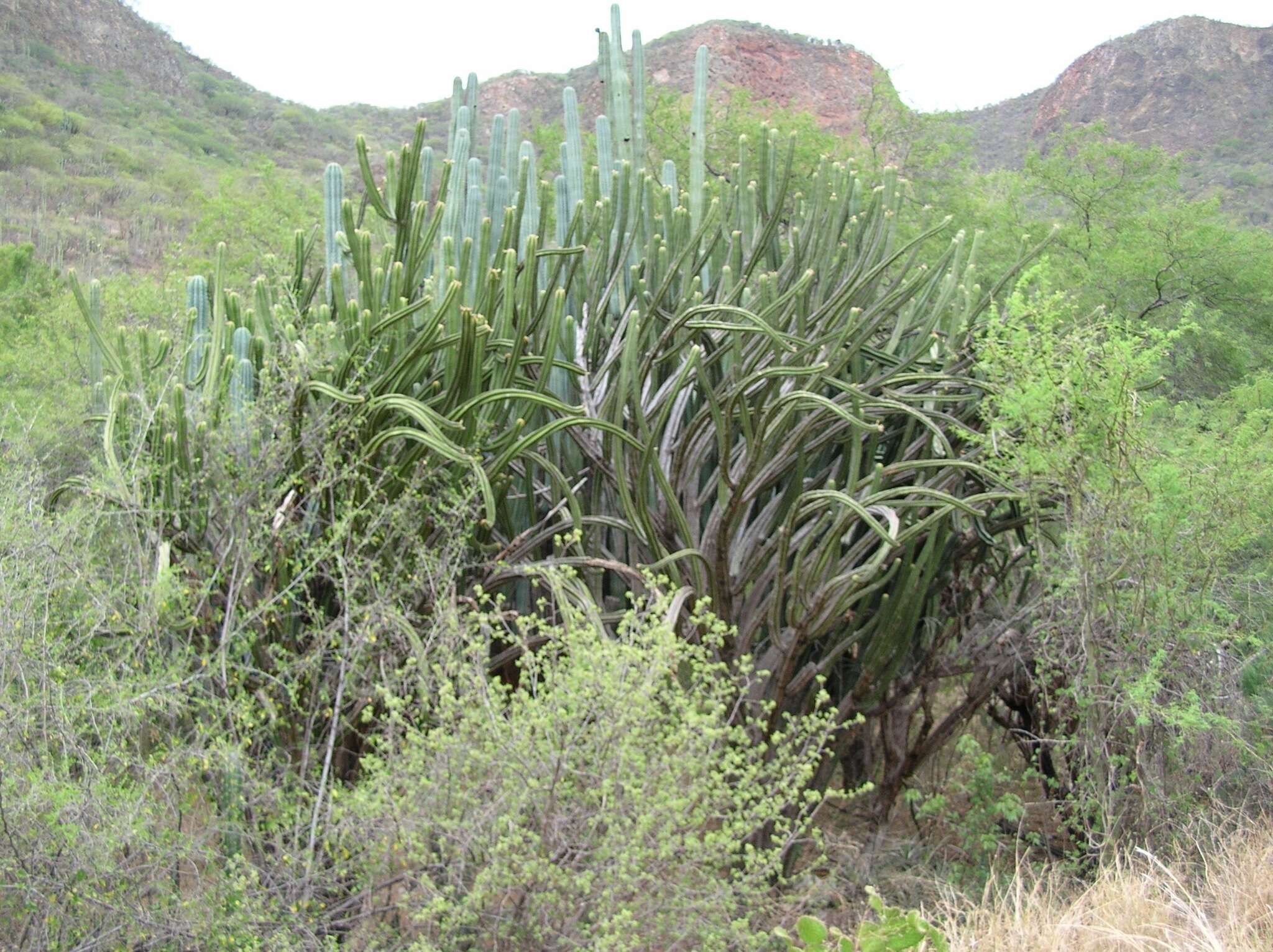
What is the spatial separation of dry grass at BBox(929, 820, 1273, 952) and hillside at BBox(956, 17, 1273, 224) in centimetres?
2336

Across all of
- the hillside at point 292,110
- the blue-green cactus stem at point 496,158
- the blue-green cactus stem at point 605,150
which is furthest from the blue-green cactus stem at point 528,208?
the hillside at point 292,110

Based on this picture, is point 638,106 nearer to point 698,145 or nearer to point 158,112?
point 698,145

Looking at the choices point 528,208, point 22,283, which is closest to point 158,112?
point 22,283

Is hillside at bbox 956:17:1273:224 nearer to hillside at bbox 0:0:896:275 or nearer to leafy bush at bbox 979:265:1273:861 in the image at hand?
hillside at bbox 0:0:896:275

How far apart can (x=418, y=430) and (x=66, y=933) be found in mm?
1934

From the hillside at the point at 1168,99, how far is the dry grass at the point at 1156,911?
23359mm

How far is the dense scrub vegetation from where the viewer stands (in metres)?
3.88

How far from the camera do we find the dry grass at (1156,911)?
143 inches

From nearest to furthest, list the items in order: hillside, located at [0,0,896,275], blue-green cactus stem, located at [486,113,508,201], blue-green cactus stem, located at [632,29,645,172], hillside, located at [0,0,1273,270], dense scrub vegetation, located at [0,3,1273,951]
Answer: dense scrub vegetation, located at [0,3,1273,951] < blue-green cactus stem, located at [486,113,508,201] < blue-green cactus stem, located at [632,29,645,172] < hillside, located at [0,0,896,275] < hillside, located at [0,0,1273,270]

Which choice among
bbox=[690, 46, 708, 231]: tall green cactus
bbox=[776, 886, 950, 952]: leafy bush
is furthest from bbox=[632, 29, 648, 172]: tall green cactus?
bbox=[776, 886, 950, 952]: leafy bush

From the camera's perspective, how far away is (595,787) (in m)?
3.78

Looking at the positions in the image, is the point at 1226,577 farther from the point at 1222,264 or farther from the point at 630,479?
the point at 1222,264

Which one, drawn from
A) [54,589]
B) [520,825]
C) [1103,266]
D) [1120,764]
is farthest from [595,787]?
[1103,266]

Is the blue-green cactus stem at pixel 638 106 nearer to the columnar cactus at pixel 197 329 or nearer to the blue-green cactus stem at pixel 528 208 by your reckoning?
the blue-green cactus stem at pixel 528 208
